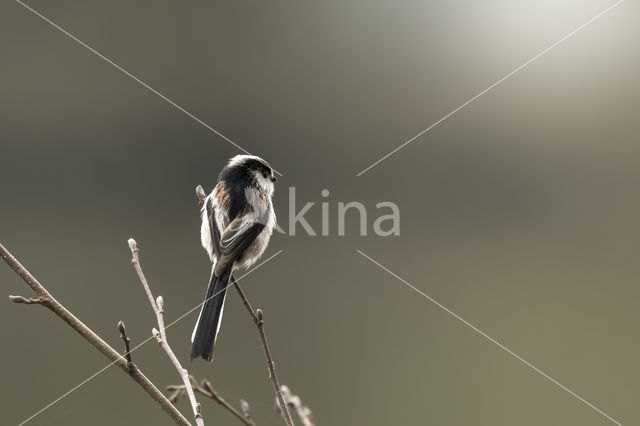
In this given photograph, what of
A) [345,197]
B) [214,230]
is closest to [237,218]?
[214,230]

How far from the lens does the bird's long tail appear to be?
2.16 m

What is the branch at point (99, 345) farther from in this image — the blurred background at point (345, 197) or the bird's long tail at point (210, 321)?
the blurred background at point (345, 197)

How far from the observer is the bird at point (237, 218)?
2624mm

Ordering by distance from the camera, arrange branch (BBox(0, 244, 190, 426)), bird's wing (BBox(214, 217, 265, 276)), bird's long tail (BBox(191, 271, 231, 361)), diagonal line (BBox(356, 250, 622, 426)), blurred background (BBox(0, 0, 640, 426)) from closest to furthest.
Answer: branch (BBox(0, 244, 190, 426)), bird's long tail (BBox(191, 271, 231, 361)), bird's wing (BBox(214, 217, 265, 276)), diagonal line (BBox(356, 250, 622, 426)), blurred background (BBox(0, 0, 640, 426))

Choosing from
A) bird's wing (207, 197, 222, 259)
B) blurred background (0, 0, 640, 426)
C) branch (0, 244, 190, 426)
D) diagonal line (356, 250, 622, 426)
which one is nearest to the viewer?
branch (0, 244, 190, 426)

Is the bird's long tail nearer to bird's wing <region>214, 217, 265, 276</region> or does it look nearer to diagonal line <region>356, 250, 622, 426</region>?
bird's wing <region>214, 217, 265, 276</region>

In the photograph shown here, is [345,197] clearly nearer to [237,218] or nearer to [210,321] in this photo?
[237,218]

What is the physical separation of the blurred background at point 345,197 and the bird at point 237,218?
2602 mm

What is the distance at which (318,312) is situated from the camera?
8.66m

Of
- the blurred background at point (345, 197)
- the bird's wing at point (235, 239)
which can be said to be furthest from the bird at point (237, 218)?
the blurred background at point (345, 197)

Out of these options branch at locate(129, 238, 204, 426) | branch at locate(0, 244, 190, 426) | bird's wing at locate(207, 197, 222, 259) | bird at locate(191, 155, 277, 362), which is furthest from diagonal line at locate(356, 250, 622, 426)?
branch at locate(0, 244, 190, 426)

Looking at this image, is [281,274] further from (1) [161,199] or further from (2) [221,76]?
(2) [221,76]

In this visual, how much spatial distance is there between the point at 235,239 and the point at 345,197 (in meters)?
7.61

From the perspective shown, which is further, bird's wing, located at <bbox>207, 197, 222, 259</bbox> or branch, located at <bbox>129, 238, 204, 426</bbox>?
bird's wing, located at <bbox>207, 197, 222, 259</bbox>
